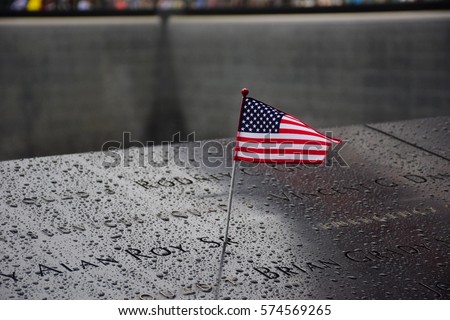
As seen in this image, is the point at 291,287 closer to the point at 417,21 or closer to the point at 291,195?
the point at 291,195

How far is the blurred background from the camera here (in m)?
12.2

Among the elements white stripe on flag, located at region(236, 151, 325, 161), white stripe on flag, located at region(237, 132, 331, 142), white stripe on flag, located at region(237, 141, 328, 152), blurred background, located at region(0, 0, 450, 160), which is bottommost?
blurred background, located at region(0, 0, 450, 160)

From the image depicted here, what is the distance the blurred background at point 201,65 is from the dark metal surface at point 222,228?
6688 millimetres

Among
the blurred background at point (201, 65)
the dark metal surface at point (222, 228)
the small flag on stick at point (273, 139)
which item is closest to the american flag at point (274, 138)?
the small flag on stick at point (273, 139)

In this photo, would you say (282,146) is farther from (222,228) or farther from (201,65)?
(201,65)

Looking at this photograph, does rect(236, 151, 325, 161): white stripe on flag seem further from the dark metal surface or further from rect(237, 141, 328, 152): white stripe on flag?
the dark metal surface

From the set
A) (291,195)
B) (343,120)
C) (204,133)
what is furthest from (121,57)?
(291,195)

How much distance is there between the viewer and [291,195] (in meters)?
4.91

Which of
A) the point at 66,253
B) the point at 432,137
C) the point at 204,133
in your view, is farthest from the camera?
the point at 204,133

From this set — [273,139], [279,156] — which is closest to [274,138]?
[273,139]

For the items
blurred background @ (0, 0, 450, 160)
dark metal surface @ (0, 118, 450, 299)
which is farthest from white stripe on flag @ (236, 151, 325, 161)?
blurred background @ (0, 0, 450, 160)

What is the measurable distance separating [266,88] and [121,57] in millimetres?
3280

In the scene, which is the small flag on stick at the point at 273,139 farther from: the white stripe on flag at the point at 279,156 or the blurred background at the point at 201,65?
the blurred background at the point at 201,65

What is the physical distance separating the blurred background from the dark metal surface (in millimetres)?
6688
